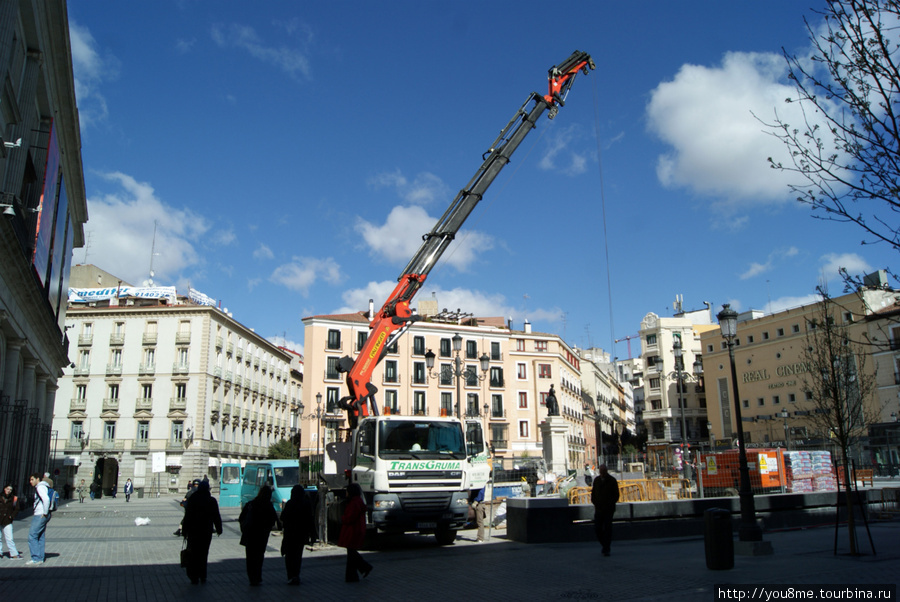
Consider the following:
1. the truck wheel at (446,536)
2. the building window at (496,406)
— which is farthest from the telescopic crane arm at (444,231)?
the building window at (496,406)

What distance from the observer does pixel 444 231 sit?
19734mm

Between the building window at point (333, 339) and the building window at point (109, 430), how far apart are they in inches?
723

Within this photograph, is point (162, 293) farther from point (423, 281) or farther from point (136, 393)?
point (423, 281)

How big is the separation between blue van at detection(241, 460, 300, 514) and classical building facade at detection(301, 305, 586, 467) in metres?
28.9

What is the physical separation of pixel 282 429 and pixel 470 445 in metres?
63.0

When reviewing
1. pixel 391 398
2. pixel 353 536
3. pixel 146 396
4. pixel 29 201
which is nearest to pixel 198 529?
pixel 353 536

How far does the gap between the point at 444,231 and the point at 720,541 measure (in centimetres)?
1219

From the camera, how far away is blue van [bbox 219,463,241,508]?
31156 mm

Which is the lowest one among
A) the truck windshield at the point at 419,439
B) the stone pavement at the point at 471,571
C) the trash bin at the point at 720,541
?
the stone pavement at the point at 471,571

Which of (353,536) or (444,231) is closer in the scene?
(353,536)

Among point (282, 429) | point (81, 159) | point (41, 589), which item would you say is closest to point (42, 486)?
point (41, 589)

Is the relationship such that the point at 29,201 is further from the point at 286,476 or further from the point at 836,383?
the point at 836,383

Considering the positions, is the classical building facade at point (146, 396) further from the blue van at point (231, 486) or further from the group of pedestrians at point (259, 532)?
the group of pedestrians at point (259, 532)

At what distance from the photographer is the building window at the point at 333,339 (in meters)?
60.4
